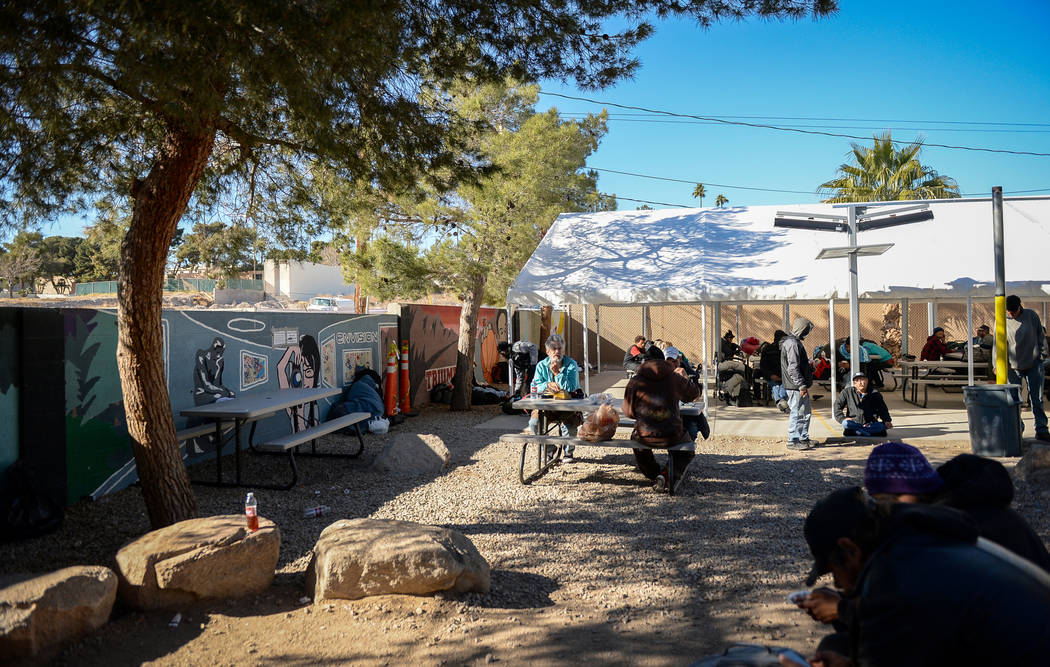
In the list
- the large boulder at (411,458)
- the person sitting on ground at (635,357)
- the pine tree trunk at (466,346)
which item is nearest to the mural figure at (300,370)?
the large boulder at (411,458)

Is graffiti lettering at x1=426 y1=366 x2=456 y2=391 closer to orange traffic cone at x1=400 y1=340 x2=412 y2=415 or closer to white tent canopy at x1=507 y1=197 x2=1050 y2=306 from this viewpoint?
orange traffic cone at x1=400 y1=340 x2=412 y2=415

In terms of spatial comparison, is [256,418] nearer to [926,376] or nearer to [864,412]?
[864,412]

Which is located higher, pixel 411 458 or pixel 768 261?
pixel 768 261

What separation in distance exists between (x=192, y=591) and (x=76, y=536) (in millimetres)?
2141

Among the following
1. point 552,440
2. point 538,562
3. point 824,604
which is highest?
point 824,604

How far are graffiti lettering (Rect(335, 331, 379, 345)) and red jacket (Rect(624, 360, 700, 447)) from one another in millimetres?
6095

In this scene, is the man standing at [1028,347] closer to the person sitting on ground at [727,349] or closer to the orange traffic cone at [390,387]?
the person sitting on ground at [727,349]

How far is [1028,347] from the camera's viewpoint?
358 inches

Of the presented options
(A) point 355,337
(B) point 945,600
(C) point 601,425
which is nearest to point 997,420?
(C) point 601,425

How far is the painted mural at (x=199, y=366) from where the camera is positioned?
671cm

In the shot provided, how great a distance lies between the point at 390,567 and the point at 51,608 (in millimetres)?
1663

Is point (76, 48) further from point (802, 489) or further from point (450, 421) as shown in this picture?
point (450, 421)

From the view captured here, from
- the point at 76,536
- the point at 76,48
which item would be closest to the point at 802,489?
the point at 76,536

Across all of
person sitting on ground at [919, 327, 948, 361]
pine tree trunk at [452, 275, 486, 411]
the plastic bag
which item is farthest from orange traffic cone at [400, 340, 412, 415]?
person sitting on ground at [919, 327, 948, 361]
